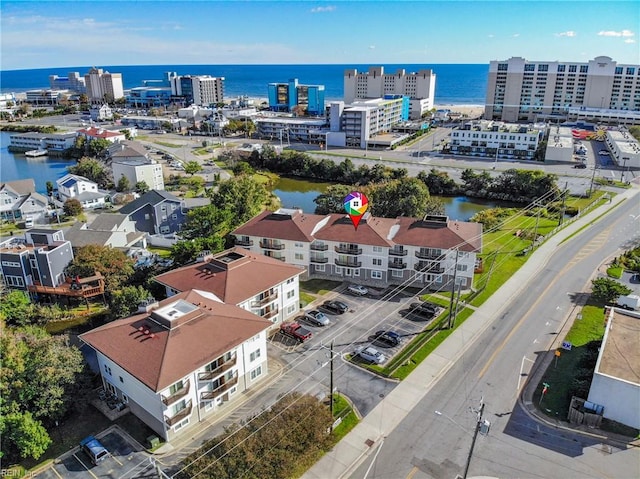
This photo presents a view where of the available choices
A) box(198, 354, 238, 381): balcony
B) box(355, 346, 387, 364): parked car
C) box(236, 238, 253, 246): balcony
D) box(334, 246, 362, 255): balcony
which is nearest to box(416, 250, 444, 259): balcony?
box(334, 246, 362, 255): balcony

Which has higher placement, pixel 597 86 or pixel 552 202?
pixel 597 86

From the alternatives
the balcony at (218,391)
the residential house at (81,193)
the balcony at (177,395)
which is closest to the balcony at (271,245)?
the balcony at (218,391)

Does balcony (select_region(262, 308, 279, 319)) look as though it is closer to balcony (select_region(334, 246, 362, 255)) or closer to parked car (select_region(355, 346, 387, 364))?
parked car (select_region(355, 346, 387, 364))

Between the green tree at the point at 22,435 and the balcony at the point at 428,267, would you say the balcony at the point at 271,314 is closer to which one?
the balcony at the point at 428,267

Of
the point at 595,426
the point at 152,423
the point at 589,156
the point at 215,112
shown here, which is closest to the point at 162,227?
the point at 152,423

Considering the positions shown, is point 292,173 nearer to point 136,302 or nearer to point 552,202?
point 552,202

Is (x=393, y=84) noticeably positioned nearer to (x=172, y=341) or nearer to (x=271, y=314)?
(x=271, y=314)
